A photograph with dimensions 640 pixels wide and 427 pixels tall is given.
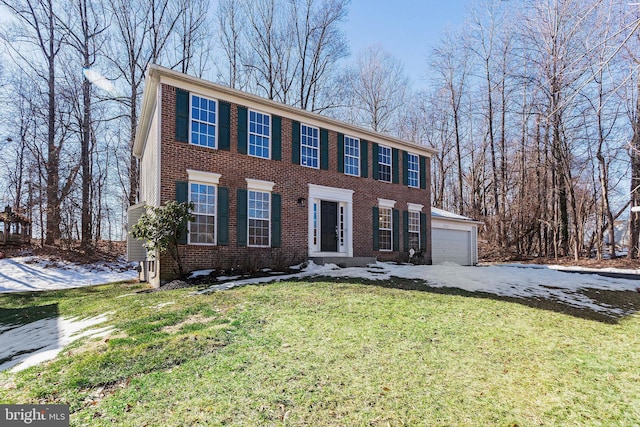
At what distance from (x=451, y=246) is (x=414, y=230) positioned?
3.48 metres

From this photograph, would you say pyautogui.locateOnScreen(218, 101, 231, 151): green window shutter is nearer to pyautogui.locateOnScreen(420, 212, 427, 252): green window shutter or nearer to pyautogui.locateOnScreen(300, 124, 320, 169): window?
pyautogui.locateOnScreen(300, 124, 320, 169): window

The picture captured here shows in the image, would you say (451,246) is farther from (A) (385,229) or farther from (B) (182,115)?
(B) (182,115)

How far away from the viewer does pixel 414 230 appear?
51.1ft

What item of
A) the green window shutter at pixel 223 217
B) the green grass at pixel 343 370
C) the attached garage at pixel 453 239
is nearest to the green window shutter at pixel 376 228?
the attached garage at pixel 453 239

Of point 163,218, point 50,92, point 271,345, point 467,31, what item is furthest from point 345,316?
point 467,31

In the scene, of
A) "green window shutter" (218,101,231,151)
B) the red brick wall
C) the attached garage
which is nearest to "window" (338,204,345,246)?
the red brick wall

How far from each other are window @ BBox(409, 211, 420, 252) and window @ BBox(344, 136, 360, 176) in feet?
11.4

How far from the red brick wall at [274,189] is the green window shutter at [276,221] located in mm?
156

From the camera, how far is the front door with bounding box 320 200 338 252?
42.0 ft

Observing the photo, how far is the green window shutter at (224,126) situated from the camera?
34.3ft

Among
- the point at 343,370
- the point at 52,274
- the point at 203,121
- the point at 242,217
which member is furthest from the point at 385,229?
the point at 52,274

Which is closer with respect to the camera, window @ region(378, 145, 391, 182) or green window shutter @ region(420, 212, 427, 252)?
window @ region(378, 145, 391, 182)

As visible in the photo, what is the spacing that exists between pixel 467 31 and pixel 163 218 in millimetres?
24685

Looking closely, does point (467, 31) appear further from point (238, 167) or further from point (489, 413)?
point (489, 413)
